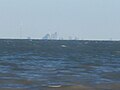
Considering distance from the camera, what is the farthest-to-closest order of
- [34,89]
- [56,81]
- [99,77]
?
[99,77] < [56,81] < [34,89]

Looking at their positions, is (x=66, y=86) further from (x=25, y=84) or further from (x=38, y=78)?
(x=38, y=78)

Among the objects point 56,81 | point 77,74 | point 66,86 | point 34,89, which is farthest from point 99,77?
point 34,89

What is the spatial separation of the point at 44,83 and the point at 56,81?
183 cm

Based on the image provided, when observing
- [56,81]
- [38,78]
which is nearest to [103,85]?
[56,81]

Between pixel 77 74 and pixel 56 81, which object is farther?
pixel 77 74

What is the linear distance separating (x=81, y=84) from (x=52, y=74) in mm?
7889

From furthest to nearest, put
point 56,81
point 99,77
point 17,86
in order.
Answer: point 99,77 < point 56,81 < point 17,86

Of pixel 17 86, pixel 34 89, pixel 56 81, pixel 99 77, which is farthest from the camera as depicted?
pixel 99 77

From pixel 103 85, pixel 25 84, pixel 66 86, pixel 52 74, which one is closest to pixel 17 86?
pixel 25 84

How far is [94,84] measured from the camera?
110ft

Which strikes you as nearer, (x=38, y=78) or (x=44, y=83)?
(x=44, y=83)

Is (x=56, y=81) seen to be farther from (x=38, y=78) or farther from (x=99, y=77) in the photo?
(x=99, y=77)

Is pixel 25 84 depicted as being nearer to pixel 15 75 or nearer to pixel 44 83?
Result: pixel 44 83

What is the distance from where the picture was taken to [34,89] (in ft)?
99.9
